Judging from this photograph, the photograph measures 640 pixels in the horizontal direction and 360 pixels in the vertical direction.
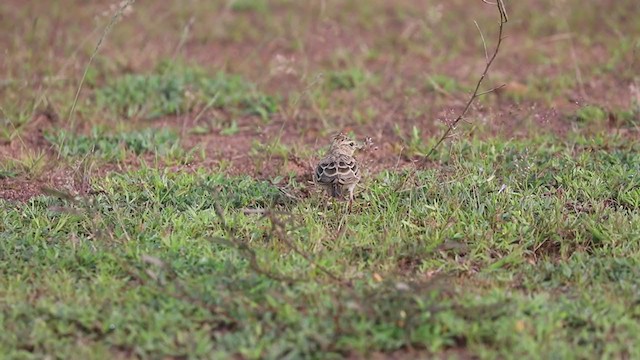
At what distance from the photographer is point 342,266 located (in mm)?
5445

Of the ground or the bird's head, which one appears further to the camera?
the bird's head

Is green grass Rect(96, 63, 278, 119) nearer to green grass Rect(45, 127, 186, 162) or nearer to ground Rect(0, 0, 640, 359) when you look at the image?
ground Rect(0, 0, 640, 359)

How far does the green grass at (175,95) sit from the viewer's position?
8.44 m

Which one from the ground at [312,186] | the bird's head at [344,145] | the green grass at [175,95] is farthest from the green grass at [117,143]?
the bird's head at [344,145]

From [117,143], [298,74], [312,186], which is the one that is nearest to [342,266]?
[312,186]

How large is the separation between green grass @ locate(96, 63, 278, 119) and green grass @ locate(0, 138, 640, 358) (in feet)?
5.20

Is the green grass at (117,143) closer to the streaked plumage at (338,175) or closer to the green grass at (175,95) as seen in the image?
the green grass at (175,95)

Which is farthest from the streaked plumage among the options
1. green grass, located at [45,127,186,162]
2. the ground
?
green grass, located at [45,127,186,162]

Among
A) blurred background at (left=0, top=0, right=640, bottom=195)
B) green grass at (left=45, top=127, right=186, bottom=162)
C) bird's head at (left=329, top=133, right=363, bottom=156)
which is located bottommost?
blurred background at (left=0, top=0, right=640, bottom=195)

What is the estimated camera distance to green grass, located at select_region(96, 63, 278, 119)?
27.7ft

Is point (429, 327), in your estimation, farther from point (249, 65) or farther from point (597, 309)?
point (249, 65)

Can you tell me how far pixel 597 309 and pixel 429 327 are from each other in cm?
93

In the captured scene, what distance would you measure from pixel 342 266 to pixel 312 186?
1.48 metres

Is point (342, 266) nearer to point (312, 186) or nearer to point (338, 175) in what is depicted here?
point (338, 175)
